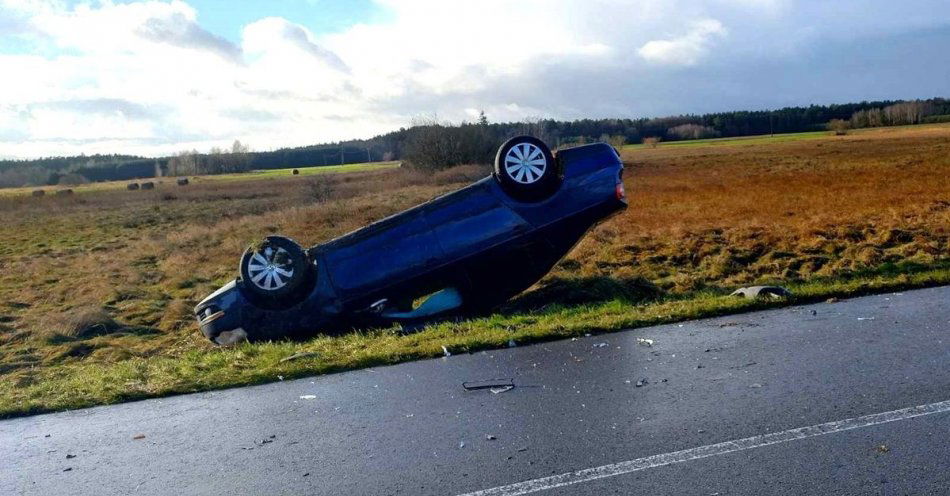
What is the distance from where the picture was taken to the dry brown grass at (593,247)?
1154 cm

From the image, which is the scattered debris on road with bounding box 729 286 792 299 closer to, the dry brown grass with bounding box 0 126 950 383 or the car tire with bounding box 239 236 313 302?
the dry brown grass with bounding box 0 126 950 383

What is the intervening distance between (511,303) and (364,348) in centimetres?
333

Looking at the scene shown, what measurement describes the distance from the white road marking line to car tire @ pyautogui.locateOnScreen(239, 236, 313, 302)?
5.46 metres

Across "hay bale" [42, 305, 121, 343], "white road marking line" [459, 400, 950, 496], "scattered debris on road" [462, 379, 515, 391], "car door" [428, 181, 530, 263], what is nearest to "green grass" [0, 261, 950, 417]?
"car door" [428, 181, 530, 263]

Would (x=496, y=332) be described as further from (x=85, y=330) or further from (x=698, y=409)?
(x=85, y=330)

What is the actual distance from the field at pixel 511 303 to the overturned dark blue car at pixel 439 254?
0.39 m

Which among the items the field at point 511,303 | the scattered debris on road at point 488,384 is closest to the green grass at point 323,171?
the field at point 511,303

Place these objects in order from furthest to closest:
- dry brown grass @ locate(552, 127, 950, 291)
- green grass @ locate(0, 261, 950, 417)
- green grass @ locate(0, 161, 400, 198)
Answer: green grass @ locate(0, 161, 400, 198) < dry brown grass @ locate(552, 127, 950, 291) < green grass @ locate(0, 261, 950, 417)

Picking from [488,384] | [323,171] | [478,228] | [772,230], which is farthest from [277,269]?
[323,171]

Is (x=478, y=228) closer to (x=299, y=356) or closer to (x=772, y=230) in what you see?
(x=299, y=356)

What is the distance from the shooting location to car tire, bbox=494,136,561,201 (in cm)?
882

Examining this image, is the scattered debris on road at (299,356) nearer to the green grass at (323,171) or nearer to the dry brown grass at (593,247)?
the dry brown grass at (593,247)

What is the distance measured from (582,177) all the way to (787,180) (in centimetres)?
2330

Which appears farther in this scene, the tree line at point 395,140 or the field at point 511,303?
the tree line at point 395,140
